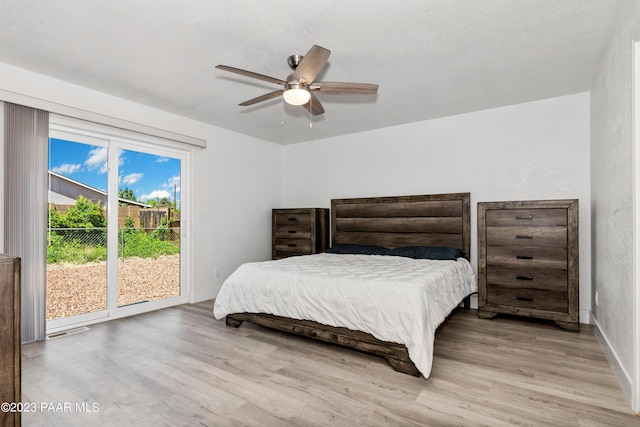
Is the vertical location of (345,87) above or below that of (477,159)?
above

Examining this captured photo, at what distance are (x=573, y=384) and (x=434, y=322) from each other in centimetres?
89

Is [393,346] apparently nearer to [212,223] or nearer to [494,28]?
[494,28]

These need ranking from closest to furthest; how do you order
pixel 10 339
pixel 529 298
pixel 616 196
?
pixel 10 339, pixel 616 196, pixel 529 298

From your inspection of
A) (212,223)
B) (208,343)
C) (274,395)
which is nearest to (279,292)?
(208,343)

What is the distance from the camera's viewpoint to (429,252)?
12.9 feet

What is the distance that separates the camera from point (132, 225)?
12.8 ft

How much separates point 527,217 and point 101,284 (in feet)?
14.8

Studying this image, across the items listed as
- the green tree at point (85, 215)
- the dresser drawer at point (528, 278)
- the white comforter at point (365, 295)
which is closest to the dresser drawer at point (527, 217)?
the dresser drawer at point (528, 278)

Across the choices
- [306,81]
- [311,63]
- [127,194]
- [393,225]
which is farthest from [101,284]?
[393,225]

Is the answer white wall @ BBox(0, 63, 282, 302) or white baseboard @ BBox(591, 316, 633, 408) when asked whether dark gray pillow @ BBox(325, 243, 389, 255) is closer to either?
white wall @ BBox(0, 63, 282, 302)

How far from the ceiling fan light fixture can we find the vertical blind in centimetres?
233

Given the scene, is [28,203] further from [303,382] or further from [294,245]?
[294,245]

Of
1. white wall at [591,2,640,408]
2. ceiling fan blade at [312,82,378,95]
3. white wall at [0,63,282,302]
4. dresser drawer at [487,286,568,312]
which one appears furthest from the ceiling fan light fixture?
dresser drawer at [487,286,568,312]

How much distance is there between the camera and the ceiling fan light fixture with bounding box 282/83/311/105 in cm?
238
